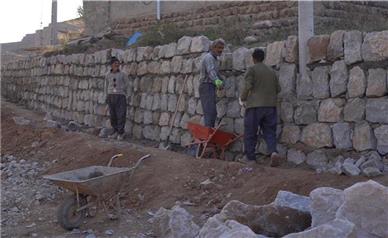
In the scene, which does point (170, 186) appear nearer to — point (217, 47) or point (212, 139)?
point (212, 139)

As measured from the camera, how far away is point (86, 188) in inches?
240

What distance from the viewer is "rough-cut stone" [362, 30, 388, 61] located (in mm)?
6820

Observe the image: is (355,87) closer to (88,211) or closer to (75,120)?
(88,211)

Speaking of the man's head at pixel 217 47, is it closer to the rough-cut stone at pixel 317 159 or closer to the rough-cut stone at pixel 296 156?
the rough-cut stone at pixel 296 156

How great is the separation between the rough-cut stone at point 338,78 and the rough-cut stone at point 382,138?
29.0 inches

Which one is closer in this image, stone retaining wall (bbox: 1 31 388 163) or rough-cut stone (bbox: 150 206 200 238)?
rough-cut stone (bbox: 150 206 200 238)

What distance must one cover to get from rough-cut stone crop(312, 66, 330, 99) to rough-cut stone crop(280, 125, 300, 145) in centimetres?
61

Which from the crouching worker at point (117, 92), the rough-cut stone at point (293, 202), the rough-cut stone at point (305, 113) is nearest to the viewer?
the rough-cut stone at point (293, 202)

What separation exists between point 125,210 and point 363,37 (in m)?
3.77

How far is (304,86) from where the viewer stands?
25.6 feet

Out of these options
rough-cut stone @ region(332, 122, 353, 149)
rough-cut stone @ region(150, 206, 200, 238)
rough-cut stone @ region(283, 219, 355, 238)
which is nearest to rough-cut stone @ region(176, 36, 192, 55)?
rough-cut stone @ region(332, 122, 353, 149)

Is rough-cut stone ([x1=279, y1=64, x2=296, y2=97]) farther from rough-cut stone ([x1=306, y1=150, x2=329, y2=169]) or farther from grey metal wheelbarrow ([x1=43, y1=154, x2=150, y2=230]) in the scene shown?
grey metal wheelbarrow ([x1=43, y1=154, x2=150, y2=230])

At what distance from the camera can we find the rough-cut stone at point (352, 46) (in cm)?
712

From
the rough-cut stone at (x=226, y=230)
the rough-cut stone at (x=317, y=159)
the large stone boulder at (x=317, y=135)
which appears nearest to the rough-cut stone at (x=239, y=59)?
the large stone boulder at (x=317, y=135)
